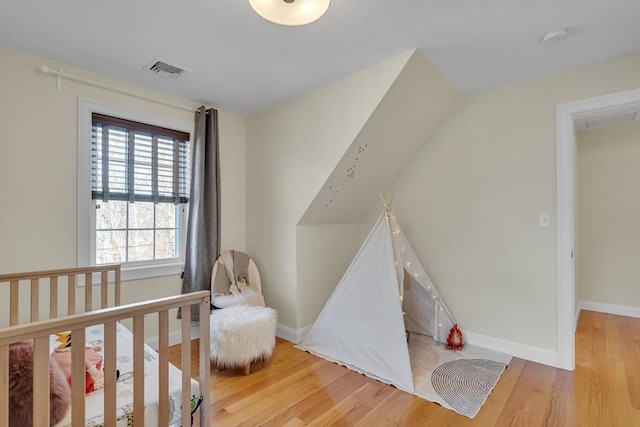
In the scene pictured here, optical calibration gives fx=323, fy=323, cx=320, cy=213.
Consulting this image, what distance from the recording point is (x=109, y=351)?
105 centimetres

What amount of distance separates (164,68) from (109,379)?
81.1 inches

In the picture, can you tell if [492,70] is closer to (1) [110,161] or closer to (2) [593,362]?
(2) [593,362]

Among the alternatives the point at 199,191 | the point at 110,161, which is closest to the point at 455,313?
the point at 199,191

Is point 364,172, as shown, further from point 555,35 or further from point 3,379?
point 3,379

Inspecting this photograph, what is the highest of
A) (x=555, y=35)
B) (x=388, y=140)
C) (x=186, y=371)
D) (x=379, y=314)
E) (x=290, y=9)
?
(x=555, y=35)

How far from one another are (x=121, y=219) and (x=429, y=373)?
2586 mm

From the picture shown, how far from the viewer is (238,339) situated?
2.22 metres

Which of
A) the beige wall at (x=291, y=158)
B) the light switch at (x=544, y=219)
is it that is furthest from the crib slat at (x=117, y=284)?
the light switch at (x=544, y=219)

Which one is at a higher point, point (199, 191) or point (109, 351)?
point (199, 191)

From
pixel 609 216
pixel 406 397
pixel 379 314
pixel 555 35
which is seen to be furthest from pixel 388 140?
pixel 609 216

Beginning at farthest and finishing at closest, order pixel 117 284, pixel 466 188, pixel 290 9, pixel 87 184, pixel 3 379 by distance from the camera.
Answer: pixel 466 188 < pixel 87 184 < pixel 117 284 < pixel 290 9 < pixel 3 379

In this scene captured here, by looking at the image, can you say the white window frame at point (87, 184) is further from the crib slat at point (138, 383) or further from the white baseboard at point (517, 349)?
the white baseboard at point (517, 349)

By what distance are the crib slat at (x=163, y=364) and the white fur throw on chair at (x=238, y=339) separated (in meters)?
1.03

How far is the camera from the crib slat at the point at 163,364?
1.17 meters
